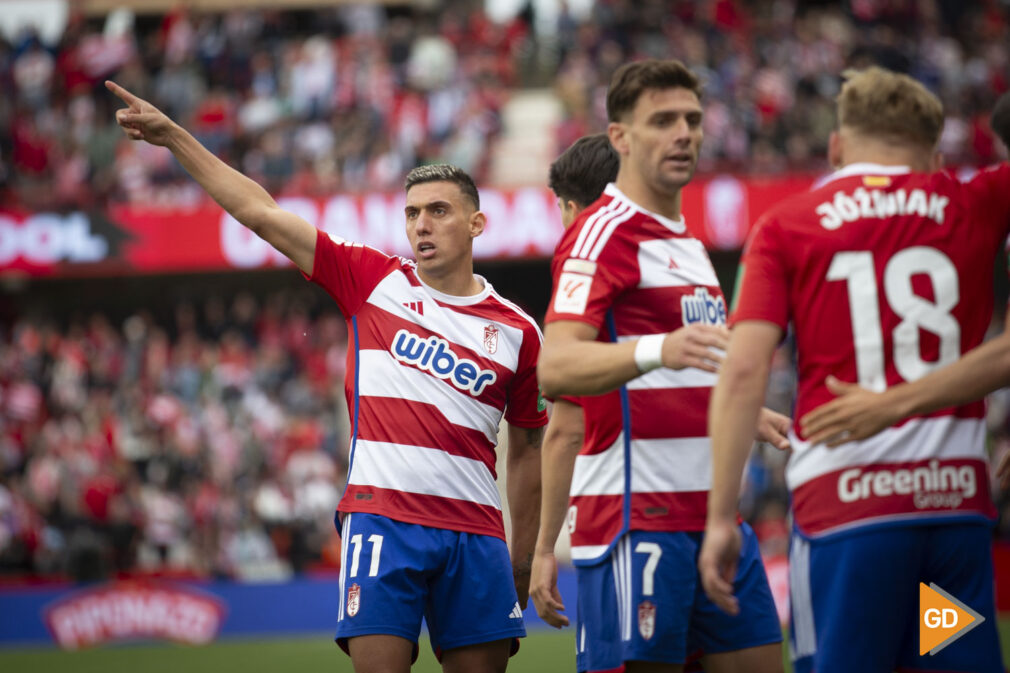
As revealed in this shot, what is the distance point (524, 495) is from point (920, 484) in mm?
2259

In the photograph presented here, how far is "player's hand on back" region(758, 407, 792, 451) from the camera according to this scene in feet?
13.7

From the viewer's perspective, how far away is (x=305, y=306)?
2116 centimetres

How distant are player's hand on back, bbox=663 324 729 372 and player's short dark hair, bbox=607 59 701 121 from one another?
882 millimetres

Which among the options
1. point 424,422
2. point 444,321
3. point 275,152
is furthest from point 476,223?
point 275,152

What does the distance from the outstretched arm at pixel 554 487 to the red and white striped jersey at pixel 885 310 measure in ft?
3.36

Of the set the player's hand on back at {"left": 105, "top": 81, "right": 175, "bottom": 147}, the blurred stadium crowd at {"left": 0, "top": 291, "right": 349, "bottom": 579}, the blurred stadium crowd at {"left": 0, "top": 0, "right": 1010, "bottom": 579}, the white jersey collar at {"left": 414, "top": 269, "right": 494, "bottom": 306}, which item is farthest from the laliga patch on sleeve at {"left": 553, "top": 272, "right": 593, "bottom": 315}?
the blurred stadium crowd at {"left": 0, "top": 291, "right": 349, "bottom": 579}

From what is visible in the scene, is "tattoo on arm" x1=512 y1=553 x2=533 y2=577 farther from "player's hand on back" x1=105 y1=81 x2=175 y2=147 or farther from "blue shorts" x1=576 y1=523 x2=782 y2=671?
"player's hand on back" x1=105 y1=81 x2=175 y2=147

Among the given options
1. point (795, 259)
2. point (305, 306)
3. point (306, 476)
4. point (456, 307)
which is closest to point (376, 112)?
point (305, 306)

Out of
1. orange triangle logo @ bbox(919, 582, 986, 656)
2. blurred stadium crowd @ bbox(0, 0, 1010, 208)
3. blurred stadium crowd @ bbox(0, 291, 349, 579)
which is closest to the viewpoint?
orange triangle logo @ bbox(919, 582, 986, 656)

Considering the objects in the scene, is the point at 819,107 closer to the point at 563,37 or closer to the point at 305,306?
the point at 563,37

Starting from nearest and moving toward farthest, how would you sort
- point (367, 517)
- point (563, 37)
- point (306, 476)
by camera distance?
point (367, 517) < point (306, 476) < point (563, 37)

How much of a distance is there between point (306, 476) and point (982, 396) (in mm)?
14667

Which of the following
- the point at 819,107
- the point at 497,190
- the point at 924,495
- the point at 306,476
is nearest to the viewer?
the point at 924,495

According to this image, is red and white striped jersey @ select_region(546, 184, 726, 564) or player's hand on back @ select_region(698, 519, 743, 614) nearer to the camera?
player's hand on back @ select_region(698, 519, 743, 614)
